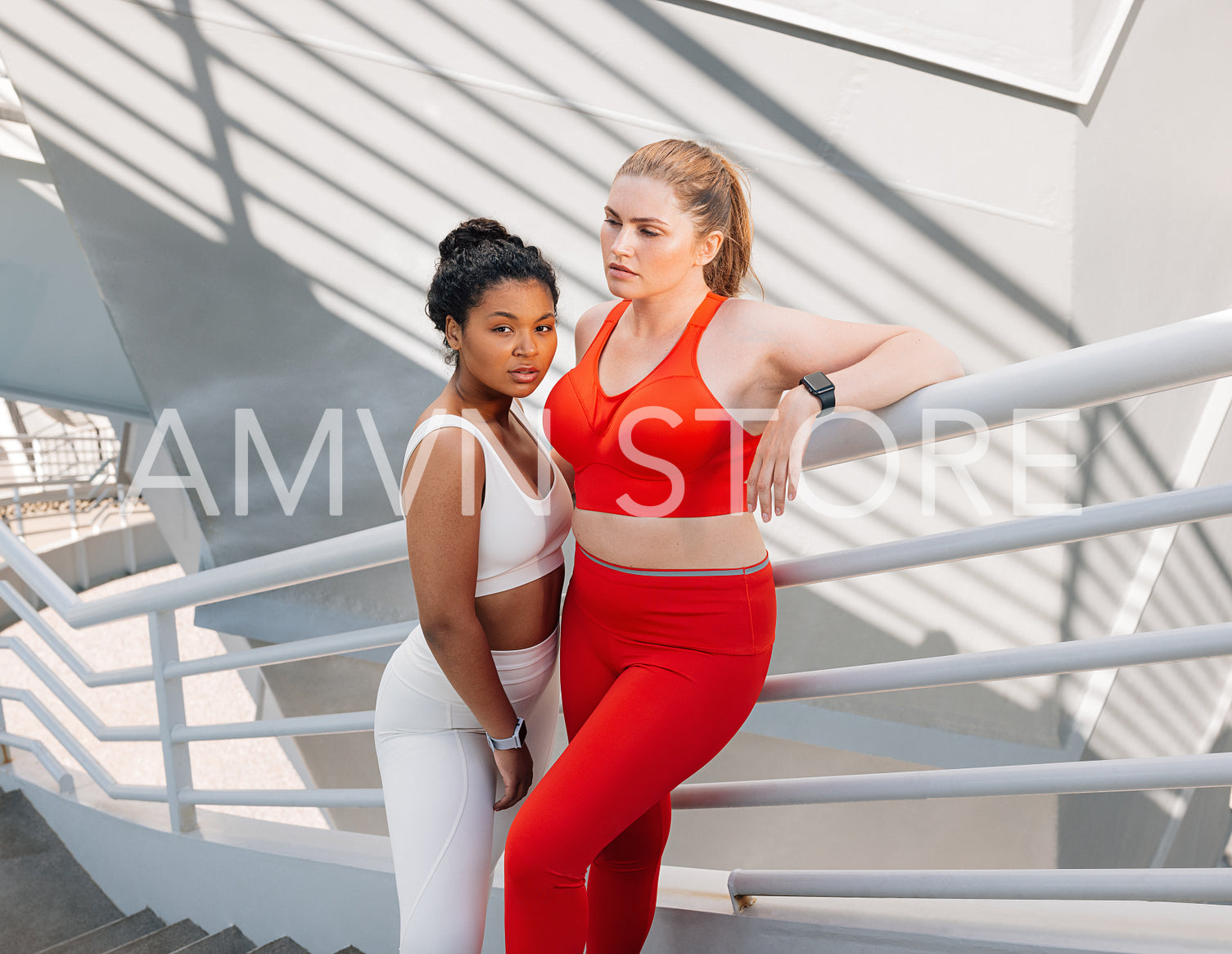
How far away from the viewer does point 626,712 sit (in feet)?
4.14

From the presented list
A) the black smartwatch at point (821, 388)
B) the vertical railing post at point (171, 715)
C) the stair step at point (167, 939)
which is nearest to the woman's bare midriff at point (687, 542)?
the black smartwatch at point (821, 388)

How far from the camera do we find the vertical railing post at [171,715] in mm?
2412

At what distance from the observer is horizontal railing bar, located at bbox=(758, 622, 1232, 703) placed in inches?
42.1

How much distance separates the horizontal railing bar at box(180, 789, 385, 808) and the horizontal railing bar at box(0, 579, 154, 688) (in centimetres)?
37

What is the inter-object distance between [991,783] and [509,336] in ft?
3.18

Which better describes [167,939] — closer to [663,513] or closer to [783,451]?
[663,513]

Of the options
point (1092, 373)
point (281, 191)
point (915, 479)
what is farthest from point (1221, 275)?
point (281, 191)

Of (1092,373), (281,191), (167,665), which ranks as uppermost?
(281,191)

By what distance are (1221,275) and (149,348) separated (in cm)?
474

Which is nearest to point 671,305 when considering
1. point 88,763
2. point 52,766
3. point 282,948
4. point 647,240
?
point 647,240

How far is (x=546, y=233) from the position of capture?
144 inches

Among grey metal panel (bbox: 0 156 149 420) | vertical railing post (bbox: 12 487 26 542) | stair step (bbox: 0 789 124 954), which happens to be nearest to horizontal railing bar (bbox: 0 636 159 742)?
stair step (bbox: 0 789 124 954)

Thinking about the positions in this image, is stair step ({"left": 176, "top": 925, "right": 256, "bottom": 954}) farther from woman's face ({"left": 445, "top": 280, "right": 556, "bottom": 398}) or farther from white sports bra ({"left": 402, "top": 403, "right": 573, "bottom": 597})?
woman's face ({"left": 445, "top": 280, "right": 556, "bottom": 398})

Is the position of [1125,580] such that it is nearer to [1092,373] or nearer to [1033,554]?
[1033,554]
